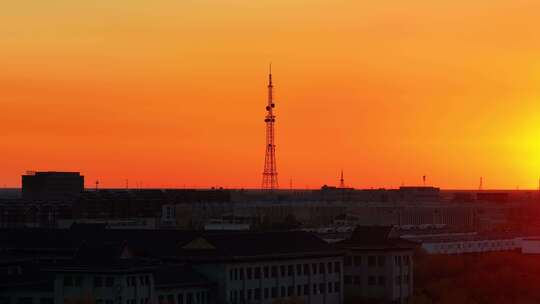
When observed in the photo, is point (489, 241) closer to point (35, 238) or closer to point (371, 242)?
point (371, 242)

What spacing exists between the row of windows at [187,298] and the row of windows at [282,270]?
3177 mm

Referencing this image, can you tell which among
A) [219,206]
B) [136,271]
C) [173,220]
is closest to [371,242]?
[136,271]

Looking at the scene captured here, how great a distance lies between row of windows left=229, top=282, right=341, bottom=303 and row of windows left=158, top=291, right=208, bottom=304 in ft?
8.79

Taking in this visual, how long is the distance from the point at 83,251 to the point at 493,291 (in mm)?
45419

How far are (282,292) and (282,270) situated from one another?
1659mm

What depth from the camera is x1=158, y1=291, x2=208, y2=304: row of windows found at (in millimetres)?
80875

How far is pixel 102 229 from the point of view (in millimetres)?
101938

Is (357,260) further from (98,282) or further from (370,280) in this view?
(98,282)

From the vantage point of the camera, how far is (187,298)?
84188 mm

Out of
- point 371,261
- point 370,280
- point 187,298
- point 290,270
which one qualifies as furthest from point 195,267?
point 370,280

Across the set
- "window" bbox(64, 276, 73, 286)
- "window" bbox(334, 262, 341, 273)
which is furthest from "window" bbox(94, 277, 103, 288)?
"window" bbox(334, 262, 341, 273)

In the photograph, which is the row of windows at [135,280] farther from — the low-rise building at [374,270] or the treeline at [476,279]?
the low-rise building at [374,270]

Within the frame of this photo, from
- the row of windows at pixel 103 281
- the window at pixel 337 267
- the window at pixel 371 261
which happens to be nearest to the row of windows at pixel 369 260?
the window at pixel 371 261

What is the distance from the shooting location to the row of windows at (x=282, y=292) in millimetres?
89750
